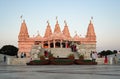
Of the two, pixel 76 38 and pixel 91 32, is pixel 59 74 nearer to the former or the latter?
pixel 76 38

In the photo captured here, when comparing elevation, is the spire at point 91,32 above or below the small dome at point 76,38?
Answer: above

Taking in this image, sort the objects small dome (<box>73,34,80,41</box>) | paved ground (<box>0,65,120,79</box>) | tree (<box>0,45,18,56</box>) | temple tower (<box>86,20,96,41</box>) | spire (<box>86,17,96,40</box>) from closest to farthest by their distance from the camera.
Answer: paved ground (<box>0,65,120,79</box>) → small dome (<box>73,34,80,41</box>) → temple tower (<box>86,20,96,41</box>) → spire (<box>86,17,96,40</box>) → tree (<box>0,45,18,56</box>)

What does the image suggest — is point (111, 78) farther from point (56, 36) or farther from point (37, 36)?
point (37, 36)

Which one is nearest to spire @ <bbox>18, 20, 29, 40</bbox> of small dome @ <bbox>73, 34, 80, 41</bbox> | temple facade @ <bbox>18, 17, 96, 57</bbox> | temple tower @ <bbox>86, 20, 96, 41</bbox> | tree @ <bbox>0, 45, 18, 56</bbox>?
temple facade @ <bbox>18, 17, 96, 57</bbox>

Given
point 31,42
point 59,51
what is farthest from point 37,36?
point 59,51

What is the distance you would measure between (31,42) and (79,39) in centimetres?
1658

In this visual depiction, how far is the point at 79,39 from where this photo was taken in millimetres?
97125

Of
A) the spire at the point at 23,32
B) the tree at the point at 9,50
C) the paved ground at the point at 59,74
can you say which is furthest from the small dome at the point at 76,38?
the paved ground at the point at 59,74

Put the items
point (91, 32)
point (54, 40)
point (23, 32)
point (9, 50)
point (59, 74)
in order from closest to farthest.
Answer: point (59, 74), point (54, 40), point (91, 32), point (23, 32), point (9, 50)

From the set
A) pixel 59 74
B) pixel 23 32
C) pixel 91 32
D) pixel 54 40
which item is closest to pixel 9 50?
pixel 23 32

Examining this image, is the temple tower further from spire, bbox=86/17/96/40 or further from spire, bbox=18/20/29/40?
spire, bbox=18/20/29/40

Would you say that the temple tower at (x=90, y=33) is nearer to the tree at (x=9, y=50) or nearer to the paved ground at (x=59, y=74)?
the tree at (x=9, y=50)

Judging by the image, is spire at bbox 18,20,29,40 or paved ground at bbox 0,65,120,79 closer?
paved ground at bbox 0,65,120,79

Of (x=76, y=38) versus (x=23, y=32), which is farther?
(x=23, y=32)
